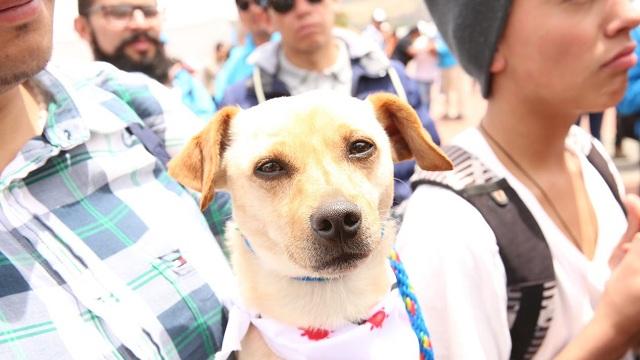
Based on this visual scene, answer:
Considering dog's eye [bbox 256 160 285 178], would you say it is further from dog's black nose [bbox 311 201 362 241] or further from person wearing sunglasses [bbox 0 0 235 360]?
person wearing sunglasses [bbox 0 0 235 360]

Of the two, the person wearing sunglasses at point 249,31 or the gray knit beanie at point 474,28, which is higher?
the gray knit beanie at point 474,28

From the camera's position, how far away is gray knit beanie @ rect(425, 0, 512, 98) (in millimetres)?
1523

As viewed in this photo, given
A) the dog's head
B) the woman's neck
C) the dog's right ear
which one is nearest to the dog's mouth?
the dog's head

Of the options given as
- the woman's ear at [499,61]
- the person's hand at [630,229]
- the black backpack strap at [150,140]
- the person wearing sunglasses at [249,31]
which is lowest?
the person wearing sunglasses at [249,31]

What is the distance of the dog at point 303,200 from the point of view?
50.4 inches

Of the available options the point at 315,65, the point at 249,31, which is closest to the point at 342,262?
the point at 315,65

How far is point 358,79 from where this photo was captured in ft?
9.25

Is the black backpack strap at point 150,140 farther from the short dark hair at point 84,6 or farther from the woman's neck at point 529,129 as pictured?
the short dark hair at point 84,6

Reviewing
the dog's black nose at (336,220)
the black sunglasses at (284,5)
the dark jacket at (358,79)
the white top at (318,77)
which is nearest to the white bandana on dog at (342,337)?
the dog's black nose at (336,220)

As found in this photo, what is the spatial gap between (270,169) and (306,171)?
0.10 metres

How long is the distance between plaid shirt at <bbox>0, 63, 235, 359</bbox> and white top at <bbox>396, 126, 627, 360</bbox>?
57 cm

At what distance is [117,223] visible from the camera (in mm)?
1426

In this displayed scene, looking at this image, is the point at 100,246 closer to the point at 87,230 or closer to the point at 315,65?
the point at 87,230

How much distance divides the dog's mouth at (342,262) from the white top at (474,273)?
235 mm
